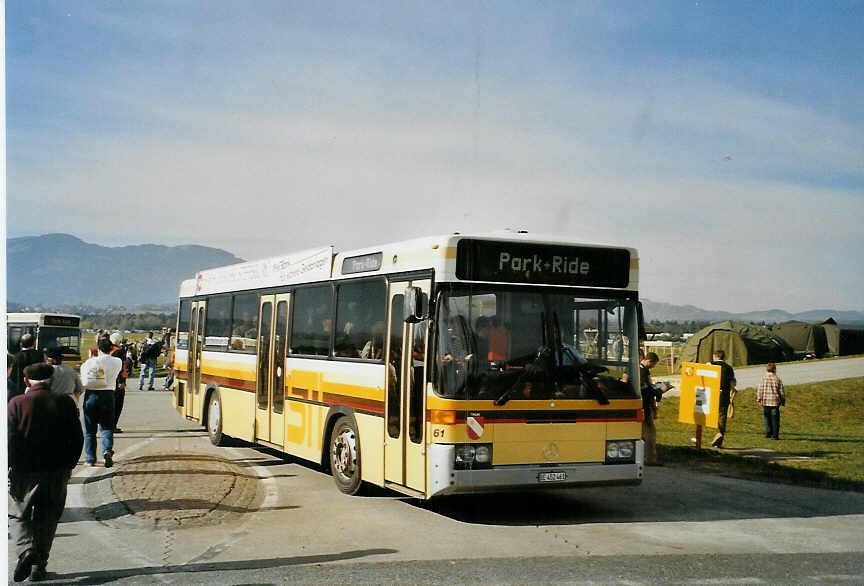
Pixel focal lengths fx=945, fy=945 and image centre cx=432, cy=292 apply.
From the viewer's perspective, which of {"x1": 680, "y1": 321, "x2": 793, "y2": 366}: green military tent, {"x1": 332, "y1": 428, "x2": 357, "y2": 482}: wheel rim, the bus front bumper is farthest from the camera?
{"x1": 680, "y1": 321, "x2": 793, "y2": 366}: green military tent

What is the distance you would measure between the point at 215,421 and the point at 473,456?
29.2 feet

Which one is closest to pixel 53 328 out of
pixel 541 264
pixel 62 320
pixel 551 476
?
pixel 62 320

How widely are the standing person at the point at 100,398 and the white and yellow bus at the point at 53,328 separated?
26.3m

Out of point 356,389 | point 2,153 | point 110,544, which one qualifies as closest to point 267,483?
point 356,389

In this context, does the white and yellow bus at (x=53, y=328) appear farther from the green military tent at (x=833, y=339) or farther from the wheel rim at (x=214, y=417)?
the green military tent at (x=833, y=339)

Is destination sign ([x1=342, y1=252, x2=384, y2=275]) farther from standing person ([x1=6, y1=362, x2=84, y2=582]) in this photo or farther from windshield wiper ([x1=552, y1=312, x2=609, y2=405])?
standing person ([x1=6, y1=362, x2=84, y2=582])

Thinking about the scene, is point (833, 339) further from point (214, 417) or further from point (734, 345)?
point (214, 417)

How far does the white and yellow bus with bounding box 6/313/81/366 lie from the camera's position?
3931 cm

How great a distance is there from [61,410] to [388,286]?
14.5 ft

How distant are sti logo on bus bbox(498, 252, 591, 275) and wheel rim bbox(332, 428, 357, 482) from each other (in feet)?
10.4

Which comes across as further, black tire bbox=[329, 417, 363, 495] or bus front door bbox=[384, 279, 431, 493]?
black tire bbox=[329, 417, 363, 495]

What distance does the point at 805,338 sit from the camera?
51969 mm

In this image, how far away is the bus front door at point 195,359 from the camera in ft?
61.2

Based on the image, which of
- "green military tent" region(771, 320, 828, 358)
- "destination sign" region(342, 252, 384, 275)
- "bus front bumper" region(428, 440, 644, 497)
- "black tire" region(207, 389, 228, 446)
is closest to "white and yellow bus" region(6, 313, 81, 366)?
"black tire" region(207, 389, 228, 446)
